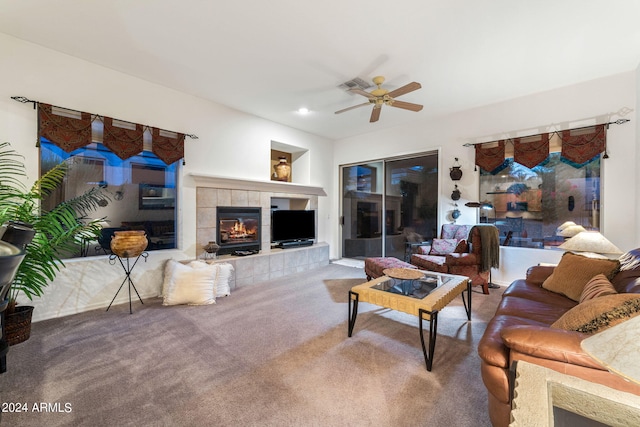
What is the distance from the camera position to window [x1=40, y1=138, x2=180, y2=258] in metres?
3.13

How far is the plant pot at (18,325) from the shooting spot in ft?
7.26

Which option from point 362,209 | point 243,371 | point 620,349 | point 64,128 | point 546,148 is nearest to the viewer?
point 620,349

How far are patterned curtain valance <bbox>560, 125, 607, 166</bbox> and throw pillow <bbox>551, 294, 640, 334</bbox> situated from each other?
3.21 metres

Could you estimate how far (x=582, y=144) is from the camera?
3545 mm

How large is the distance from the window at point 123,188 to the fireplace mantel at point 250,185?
0.40m

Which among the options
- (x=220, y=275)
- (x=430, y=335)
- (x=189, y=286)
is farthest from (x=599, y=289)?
(x=189, y=286)

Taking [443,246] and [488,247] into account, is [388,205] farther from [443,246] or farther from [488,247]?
[488,247]

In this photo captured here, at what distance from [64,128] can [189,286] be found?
7.35 feet

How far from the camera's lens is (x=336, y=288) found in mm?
4047

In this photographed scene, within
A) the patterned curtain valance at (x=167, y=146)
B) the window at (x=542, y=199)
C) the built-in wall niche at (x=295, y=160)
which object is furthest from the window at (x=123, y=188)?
the window at (x=542, y=199)

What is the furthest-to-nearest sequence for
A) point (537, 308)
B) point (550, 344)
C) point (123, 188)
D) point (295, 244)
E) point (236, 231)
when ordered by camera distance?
point (295, 244) < point (236, 231) < point (123, 188) < point (537, 308) < point (550, 344)

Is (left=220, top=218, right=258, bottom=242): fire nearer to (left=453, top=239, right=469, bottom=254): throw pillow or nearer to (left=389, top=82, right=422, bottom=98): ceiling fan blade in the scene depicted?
(left=389, top=82, right=422, bottom=98): ceiling fan blade

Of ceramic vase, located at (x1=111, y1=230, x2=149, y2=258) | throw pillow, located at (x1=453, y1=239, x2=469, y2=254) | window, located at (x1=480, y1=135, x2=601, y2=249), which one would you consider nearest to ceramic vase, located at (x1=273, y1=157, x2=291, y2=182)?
ceramic vase, located at (x1=111, y1=230, x2=149, y2=258)

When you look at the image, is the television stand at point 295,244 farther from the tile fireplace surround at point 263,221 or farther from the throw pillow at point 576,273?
the throw pillow at point 576,273
